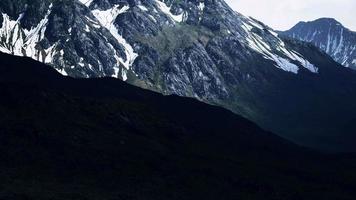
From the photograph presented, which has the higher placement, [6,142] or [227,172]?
[227,172]

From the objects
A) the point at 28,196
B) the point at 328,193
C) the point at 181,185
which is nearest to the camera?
the point at 28,196

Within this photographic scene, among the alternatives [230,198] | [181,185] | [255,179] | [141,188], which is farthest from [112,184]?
[255,179]

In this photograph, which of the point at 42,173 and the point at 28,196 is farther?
the point at 42,173

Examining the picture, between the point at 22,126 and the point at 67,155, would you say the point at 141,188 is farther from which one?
the point at 22,126

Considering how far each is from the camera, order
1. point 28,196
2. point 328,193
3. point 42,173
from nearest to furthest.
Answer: point 28,196 → point 42,173 → point 328,193

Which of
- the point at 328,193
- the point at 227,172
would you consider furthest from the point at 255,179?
the point at 328,193

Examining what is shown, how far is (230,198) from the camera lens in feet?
581

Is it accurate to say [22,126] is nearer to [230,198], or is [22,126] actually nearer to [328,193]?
[230,198]

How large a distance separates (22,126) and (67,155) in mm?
20520

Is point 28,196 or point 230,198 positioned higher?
point 230,198

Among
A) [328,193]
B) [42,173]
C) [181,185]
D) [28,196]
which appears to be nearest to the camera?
[28,196]

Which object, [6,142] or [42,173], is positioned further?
[6,142]

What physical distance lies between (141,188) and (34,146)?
36.7 metres

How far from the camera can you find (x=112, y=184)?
172m
